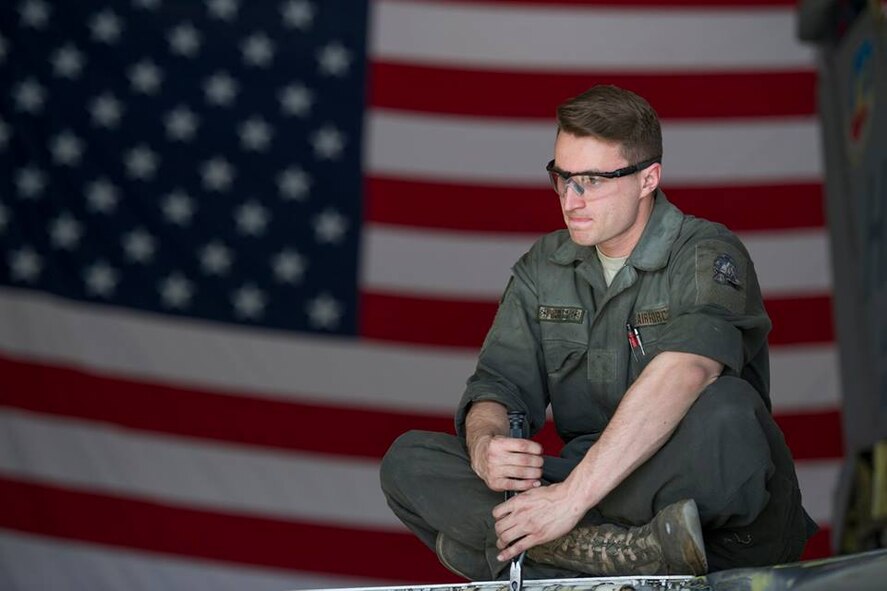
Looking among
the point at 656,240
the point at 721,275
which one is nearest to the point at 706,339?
the point at 721,275

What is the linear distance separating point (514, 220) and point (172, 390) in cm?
109

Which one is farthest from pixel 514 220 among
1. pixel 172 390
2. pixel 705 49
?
pixel 172 390

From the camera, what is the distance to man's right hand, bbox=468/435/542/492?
1848 mm

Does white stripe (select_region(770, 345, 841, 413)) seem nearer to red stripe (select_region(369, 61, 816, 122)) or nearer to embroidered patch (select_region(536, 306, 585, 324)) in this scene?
red stripe (select_region(369, 61, 816, 122))

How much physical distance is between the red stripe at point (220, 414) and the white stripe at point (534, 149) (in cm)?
71

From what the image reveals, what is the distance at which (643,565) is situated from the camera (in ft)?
5.93

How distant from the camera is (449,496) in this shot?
1.99 meters

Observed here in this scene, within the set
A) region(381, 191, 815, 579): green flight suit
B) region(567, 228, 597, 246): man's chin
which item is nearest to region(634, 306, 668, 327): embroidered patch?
region(381, 191, 815, 579): green flight suit

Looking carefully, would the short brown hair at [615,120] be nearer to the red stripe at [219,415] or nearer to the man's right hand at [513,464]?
the man's right hand at [513,464]

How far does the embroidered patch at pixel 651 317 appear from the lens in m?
2.01

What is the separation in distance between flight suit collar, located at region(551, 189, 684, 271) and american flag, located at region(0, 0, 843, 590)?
6.59ft

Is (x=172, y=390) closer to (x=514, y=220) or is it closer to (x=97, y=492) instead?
(x=97, y=492)

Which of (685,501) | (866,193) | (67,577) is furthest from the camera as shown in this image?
(67,577)

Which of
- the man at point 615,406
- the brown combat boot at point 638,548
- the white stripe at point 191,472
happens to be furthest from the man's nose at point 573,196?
the white stripe at point 191,472
